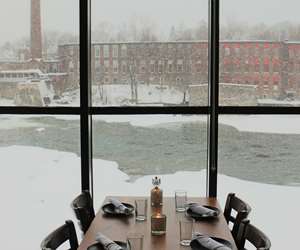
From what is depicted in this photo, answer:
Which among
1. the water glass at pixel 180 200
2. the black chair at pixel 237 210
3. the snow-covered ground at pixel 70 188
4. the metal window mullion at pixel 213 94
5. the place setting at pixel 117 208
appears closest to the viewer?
the black chair at pixel 237 210

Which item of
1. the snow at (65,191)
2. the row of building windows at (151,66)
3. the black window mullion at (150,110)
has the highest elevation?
the row of building windows at (151,66)

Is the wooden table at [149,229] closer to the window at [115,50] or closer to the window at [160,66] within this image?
the window at [160,66]

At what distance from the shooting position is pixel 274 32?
11.1 ft

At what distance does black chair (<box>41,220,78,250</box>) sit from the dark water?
1173mm

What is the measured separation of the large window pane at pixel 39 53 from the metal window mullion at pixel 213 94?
36.9 inches

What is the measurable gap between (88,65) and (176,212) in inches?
50.1

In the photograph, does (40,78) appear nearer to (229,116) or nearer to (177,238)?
(229,116)

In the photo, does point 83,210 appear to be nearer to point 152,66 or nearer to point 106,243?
point 106,243

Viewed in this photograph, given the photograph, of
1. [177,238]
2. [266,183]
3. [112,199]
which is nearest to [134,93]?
[112,199]

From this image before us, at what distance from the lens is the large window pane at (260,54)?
3369mm

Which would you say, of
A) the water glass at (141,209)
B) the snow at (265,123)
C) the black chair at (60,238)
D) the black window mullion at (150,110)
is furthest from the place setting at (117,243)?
the snow at (265,123)

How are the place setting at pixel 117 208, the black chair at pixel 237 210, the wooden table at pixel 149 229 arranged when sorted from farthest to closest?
the place setting at pixel 117 208 → the black chair at pixel 237 210 → the wooden table at pixel 149 229

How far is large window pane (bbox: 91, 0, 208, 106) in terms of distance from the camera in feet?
11.1

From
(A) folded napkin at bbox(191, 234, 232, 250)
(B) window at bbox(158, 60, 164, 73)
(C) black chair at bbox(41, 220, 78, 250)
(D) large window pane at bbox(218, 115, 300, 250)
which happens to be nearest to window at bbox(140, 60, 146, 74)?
(B) window at bbox(158, 60, 164, 73)
